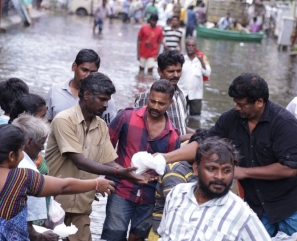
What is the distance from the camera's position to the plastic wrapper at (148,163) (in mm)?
4645

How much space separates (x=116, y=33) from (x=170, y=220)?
2729 centimetres

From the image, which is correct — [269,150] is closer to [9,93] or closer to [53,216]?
[53,216]

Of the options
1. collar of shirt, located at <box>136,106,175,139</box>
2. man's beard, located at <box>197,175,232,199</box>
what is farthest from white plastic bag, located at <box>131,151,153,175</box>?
man's beard, located at <box>197,175,232,199</box>

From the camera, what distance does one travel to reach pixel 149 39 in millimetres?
16000

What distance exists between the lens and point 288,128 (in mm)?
4648

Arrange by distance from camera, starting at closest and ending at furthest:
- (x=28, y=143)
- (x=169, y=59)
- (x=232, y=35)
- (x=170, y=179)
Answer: (x=28, y=143), (x=170, y=179), (x=169, y=59), (x=232, y=35)

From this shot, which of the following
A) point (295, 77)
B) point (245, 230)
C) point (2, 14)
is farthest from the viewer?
point (2, 14)

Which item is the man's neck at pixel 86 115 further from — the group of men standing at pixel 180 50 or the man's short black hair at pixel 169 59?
the group of men standing at pixel 180 50

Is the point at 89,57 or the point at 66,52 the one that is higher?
the point at 89,57

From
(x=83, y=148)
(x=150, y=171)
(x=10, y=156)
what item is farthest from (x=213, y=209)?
(x=83, y=148)

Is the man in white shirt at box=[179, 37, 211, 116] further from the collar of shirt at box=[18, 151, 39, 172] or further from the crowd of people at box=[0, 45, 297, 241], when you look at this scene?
the collar of shirt at box=[18, 151, 39, 172]

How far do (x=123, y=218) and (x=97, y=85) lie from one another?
1093 mm

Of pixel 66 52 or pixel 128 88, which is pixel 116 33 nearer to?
pixel 66 52

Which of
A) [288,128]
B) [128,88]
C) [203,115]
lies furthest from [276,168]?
[128,88]
